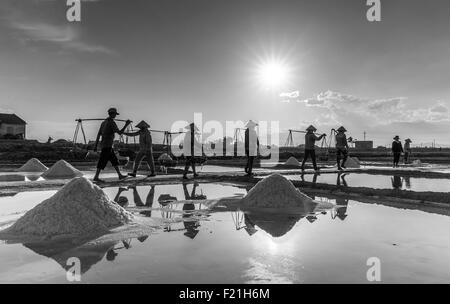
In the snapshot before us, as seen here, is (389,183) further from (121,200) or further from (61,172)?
(61,172)

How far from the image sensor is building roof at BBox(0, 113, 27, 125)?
2166 inches

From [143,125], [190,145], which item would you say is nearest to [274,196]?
[190,145]

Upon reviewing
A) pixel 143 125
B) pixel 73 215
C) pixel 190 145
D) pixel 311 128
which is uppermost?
pixel 311 128

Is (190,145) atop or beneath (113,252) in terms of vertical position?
atop

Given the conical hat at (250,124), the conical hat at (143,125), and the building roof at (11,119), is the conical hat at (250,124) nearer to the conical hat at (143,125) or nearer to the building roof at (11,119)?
the conical hat at (143,125)

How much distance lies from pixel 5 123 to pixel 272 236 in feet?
198

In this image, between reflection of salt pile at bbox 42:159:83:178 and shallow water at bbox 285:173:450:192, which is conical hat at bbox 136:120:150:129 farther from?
shallow water at bbox 285:173:450:192

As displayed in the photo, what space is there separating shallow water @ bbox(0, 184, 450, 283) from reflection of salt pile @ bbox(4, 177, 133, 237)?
1.62 ft

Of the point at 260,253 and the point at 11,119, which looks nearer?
the point at 260,253

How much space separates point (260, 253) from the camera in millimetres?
3629

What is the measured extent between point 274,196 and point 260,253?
2978 mm

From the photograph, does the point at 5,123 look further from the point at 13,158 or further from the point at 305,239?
the point at 305,239

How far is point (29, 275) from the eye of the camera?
2959mm

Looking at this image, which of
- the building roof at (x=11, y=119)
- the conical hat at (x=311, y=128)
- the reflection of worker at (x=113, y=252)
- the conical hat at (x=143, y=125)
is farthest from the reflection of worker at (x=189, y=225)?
the building roof at (x=11, y=119)
